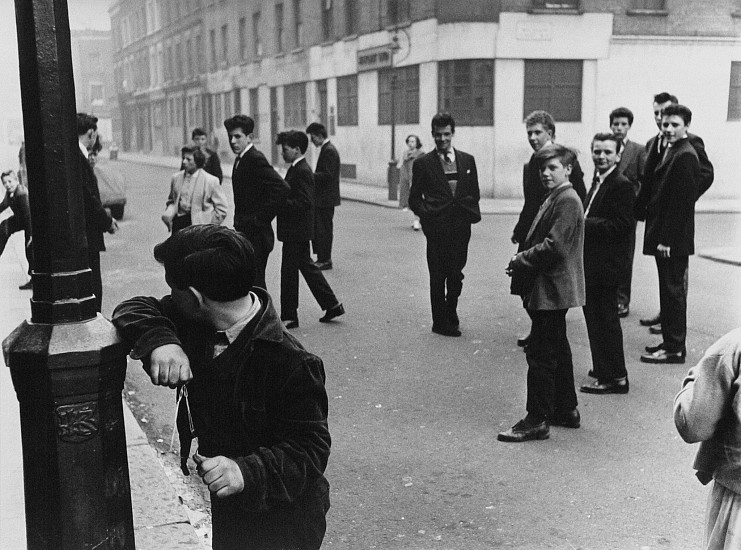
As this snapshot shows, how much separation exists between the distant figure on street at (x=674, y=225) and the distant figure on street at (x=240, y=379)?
5.38 meters

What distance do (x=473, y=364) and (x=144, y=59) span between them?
5951 centimetres

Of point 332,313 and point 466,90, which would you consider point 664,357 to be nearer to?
point 332,313

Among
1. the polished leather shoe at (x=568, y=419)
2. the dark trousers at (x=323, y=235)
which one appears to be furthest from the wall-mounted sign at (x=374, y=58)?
the polished leather shoe at (x=568, y=419)

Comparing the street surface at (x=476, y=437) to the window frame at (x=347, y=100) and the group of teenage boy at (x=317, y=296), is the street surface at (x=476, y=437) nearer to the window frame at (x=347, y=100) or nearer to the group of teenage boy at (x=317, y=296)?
the group of teenage boy at (x=317, y=296)

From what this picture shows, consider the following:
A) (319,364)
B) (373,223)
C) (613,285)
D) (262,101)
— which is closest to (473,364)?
(613,285)

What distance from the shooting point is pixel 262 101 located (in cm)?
3988

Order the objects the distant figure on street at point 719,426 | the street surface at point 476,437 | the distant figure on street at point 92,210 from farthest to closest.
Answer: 1. the distant figure on street at point 92,210
2. the street surface at point 476,437
3. the distant figure on street at point 719,426

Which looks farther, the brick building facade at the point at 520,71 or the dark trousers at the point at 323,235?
the brick building facade at the point at 520,71

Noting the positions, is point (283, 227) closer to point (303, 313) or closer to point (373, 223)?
point (303, 313)

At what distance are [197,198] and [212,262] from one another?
647 cm

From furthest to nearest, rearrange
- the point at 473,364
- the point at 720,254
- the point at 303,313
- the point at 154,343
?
1. the point at 720,254
2. the point at 303,313
3. the point at 473,364
4. the point at 154,343

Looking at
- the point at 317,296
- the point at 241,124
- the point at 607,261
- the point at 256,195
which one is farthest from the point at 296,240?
the point at 607,261

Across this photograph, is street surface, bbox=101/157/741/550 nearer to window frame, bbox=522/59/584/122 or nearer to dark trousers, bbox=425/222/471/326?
dark trousers, bbox=425/222/471/326

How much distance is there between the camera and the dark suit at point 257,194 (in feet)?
25.7
